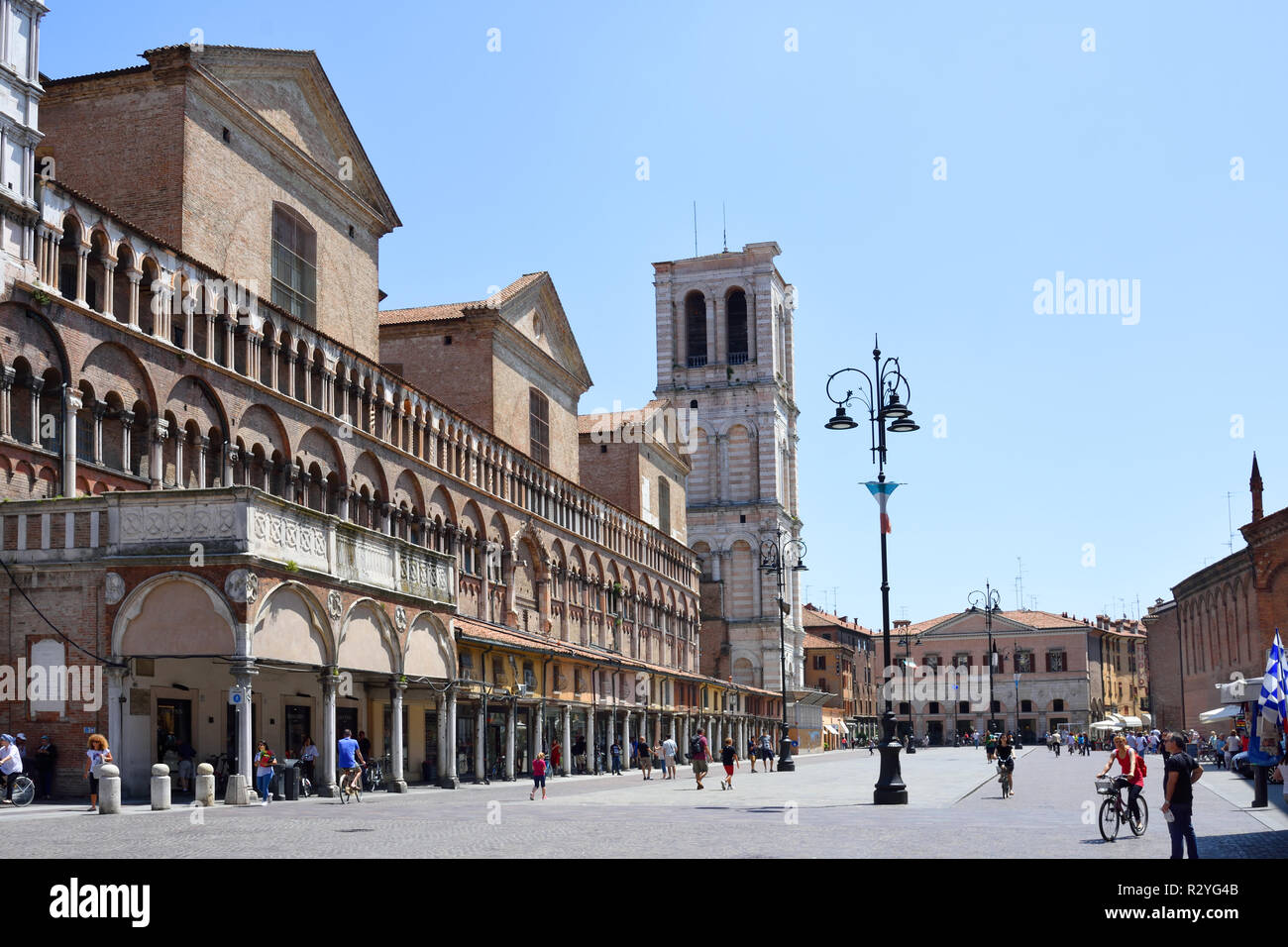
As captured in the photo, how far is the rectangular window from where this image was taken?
64.6 metres

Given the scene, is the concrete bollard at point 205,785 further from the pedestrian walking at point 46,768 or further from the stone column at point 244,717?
the pedestrian walking at point 46,768

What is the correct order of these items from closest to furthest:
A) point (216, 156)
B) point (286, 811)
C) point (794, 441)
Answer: point (286, 811), point (216, 156), point (794, 441)

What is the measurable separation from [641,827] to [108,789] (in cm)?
891

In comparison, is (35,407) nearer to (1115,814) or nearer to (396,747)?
(396,747)

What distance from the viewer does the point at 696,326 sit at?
373 feet

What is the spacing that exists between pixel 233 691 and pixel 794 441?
92.7m

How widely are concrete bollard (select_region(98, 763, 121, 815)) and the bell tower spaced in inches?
3226

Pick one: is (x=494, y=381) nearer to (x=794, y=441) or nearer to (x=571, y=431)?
(x=571, y=431)

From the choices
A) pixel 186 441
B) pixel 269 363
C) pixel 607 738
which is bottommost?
pixel 607 738

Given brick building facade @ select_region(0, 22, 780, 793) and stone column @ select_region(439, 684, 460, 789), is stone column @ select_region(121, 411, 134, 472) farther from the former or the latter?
stone column @ select_region(439, 684, 460, 789)

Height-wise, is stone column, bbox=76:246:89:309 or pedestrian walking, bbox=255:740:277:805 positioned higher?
stone column, bbox=76:246:89:309

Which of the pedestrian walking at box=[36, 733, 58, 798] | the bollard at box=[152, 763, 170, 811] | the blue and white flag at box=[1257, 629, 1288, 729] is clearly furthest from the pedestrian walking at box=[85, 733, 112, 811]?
the blue and white flag at box=[1257, 629, 1288, 729]
